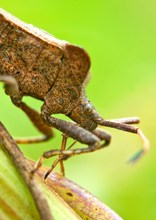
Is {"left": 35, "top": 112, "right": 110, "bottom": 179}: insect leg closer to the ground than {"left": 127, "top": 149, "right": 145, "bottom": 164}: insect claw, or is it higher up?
closer to the ground

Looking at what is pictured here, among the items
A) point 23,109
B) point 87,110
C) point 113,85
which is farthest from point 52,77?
point 113,85

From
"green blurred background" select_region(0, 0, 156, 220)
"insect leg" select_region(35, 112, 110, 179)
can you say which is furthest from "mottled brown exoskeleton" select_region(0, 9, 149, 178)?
"green blurred background" select_region(0, 0, 156, 220)

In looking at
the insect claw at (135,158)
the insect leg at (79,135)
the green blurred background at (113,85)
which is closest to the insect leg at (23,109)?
the insect leg at (79,135)

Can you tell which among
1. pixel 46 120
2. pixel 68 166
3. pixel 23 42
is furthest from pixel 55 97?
pixel 68 166

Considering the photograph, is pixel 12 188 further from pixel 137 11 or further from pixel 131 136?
pixel 137 11

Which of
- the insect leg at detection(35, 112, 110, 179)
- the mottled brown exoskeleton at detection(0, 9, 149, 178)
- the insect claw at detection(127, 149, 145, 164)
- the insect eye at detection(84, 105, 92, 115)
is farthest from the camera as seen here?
the insect eye at detection(84, 105, 92, 115)

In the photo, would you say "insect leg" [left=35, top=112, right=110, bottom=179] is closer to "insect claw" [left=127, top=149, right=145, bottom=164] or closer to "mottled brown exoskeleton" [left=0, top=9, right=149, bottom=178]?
"mottled brown exoskeleton" [left=0, top=9, right=149, bottom=178]
